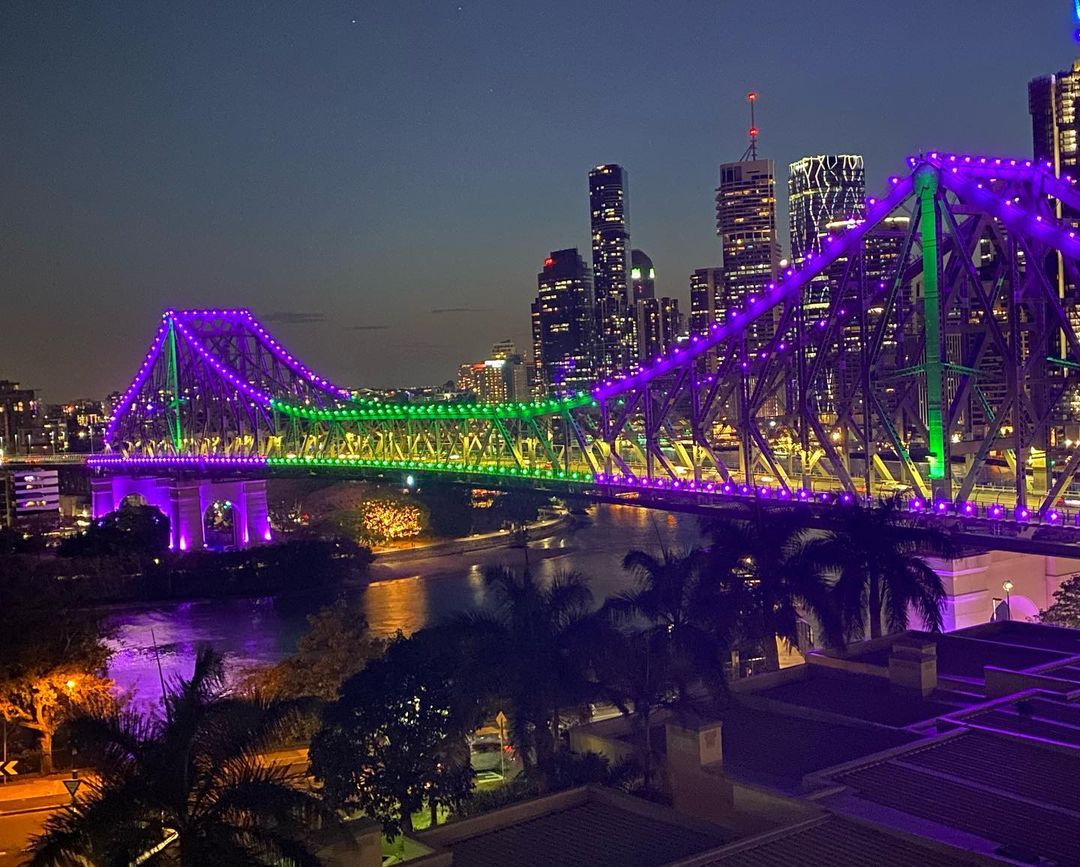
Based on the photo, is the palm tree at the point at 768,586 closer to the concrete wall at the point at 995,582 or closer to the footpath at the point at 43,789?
the concrete wall at the point at 995,582

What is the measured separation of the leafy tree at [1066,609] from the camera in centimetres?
2523

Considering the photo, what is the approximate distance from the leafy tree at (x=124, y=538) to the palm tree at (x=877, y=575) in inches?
1650

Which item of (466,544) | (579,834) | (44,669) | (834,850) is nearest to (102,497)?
(466,544)

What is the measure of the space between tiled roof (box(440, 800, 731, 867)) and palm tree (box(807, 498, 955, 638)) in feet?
28.7

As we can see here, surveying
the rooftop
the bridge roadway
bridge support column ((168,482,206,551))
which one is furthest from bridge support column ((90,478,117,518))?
the rooftop

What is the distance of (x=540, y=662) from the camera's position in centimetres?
1723

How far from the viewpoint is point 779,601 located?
21.4 metres

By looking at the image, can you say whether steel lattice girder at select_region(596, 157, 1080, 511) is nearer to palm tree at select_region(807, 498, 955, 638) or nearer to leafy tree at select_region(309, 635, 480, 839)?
palm tree at select_region(807, 498, 955, 638)

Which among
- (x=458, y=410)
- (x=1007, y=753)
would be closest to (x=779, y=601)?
(x=1007, y=753)

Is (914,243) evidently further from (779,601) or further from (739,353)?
(779,601)

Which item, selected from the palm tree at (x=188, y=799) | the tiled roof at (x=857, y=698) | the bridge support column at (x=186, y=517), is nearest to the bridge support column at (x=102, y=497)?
the bridge support column at (x=186, y=517)

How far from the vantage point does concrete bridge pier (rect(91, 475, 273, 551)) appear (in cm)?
6719

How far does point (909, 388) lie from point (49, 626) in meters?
19.5

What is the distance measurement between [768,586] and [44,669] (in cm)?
1331
